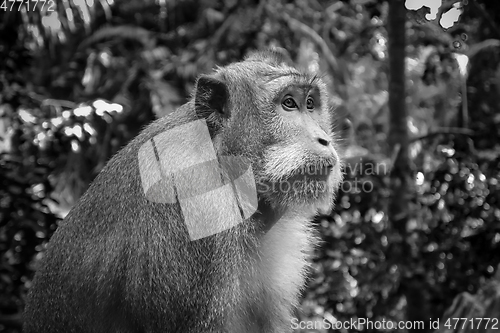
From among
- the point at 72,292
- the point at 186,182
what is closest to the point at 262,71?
the point at 186,182

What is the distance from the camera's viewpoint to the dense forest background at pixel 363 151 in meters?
4.06

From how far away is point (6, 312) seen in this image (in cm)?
453

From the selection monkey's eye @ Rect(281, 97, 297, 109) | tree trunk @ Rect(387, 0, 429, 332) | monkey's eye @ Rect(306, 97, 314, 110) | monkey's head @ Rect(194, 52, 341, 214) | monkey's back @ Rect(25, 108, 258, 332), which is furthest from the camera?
tree trunk @ Rect(387, 0, 429, 332)

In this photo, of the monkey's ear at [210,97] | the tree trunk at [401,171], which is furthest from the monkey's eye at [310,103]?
the tree trunk at [401,171]

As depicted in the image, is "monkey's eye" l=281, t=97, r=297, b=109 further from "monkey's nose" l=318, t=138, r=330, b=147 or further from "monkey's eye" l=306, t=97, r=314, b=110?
"monkey's nose" l=318, t=138, r=330, b=147

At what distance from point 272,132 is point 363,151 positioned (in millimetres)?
2498

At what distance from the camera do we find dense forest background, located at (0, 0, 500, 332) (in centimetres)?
406

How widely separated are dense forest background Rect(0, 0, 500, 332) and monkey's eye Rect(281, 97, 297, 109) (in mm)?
1051

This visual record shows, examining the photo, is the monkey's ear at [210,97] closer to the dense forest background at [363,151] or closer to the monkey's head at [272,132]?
the monkey's head at [272,132]

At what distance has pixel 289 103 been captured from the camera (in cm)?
321

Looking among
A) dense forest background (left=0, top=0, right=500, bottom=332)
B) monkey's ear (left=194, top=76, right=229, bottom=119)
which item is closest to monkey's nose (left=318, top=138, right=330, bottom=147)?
monkey's ear (left=194, top=76, right=229, bottom=119)

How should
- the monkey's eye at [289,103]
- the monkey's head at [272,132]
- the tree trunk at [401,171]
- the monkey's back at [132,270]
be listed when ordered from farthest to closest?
the tree trunk at [401,171], the monkey's eye at [289,103], the monkey's head at [272,132], the monkey's back at [132,270]

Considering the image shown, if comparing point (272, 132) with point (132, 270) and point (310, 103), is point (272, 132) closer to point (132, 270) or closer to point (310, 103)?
point (310, 103)

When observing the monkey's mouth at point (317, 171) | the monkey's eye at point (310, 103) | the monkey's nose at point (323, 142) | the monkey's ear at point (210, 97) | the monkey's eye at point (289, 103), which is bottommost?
the monkey's mouth at point (317, 171)
